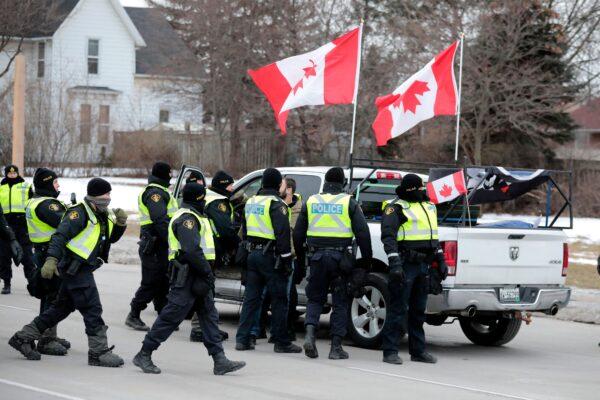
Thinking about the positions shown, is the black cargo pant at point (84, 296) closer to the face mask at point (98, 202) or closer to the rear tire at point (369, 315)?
the face mask at point (98, 202)

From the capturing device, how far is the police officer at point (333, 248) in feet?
34.4

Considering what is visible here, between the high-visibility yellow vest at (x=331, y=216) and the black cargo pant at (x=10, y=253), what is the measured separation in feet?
19.8

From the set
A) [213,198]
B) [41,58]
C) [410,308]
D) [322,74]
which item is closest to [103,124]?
[41,58]

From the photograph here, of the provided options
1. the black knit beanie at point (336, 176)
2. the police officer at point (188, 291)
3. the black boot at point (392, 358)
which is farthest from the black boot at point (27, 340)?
the black boot at point (392, 358)

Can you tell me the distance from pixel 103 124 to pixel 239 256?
3778 centimetres

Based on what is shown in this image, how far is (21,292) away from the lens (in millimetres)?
15609

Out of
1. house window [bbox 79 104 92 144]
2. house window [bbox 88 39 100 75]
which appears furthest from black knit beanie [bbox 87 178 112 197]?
house window [bbox 88 39 100 75]

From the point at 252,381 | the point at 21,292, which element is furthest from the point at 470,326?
the point at 21,292

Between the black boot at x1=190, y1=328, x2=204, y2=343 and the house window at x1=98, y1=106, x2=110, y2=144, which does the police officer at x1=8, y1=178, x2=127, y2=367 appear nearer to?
the black boot at x1=190, y1=328, x2=204, y2=343

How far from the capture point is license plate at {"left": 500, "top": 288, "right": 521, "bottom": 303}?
11084 millimetres

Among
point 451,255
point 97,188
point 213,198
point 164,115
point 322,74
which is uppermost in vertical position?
point 164,115

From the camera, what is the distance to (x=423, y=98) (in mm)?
12992

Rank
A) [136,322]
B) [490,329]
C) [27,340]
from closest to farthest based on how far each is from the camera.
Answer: [27,340]
[136,322]
[490,329]

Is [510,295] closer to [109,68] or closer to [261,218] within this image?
[261,218]
